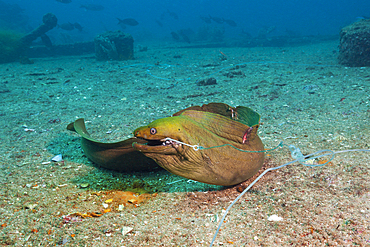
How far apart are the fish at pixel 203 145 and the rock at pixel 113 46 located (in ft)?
40.3

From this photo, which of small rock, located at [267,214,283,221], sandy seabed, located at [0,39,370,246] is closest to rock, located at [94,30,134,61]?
sandy seabed, located at [0,39,370,246]

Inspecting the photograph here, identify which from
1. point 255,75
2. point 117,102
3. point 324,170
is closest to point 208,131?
point 324,170

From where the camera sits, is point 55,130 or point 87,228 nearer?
point 87,228

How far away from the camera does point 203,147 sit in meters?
1.94

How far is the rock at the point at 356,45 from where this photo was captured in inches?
297

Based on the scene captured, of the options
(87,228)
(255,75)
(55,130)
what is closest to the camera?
(87,228)

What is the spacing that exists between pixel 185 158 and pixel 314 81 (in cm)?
633

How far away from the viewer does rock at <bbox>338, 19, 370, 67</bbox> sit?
24.7 ft

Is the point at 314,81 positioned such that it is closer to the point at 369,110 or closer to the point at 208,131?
the point at 369,110

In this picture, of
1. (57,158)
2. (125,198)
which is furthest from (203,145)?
(57,158)

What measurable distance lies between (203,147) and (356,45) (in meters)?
9.05

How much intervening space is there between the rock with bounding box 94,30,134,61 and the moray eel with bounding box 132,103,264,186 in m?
12.7

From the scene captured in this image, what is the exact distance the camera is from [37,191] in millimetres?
2387

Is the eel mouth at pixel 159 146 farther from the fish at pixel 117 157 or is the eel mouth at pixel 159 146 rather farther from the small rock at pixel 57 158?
the small rock at pixel 57 158
